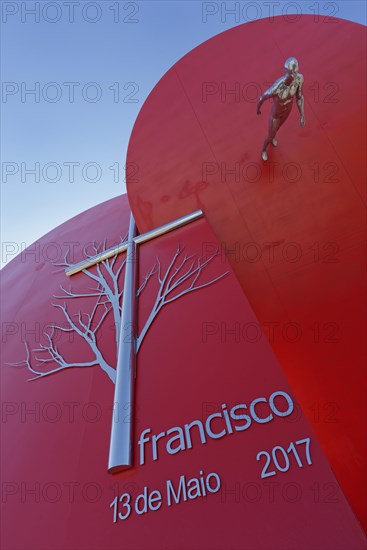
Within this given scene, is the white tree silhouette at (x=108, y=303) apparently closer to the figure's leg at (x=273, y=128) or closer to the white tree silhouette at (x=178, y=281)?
the white tree silhouette at (x=178, y=281)

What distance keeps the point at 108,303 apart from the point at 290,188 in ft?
6.96

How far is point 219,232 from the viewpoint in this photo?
4375 mm

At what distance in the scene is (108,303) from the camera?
14.2 ft

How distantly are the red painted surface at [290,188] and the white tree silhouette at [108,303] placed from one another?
51 centimetres

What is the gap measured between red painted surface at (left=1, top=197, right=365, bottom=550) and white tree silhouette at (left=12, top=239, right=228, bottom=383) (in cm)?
7

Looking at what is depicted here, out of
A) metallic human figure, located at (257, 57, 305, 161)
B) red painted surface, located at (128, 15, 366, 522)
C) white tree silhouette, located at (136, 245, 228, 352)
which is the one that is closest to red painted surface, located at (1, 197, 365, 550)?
white tree silhouette, located at (136, 245, 228, 352)

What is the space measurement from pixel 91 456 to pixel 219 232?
2396 mm

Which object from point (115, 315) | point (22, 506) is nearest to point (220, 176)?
point (115, 315)

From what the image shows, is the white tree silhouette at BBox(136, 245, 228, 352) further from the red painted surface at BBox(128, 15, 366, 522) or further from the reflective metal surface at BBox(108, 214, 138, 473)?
the red painted surface at BBox(128, 15, 366, 522)

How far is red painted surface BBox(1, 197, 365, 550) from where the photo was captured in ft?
7.59

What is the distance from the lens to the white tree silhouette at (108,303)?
3811 mm

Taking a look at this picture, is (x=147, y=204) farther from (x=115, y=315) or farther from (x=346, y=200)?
(x=346, y=200)

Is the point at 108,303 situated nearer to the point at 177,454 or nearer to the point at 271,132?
the point at 177,454

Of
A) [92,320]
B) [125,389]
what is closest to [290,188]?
[92,320]
